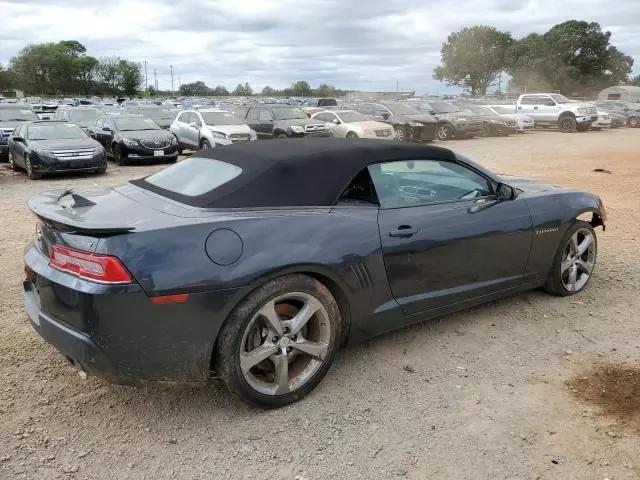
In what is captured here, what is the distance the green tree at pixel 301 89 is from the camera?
96.3 meters

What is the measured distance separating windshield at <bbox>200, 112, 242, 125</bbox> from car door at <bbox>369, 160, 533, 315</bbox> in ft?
44.9

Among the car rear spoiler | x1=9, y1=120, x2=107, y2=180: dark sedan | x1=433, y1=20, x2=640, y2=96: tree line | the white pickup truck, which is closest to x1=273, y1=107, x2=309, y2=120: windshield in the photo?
x1=9, y1=120, x2=107, y2=180: dark sedan

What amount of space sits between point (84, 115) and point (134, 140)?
5.30 m

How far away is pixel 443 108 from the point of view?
24.4 metres

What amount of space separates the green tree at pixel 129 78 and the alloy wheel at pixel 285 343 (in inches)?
4223

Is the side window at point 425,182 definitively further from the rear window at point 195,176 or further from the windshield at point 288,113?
the windshield at point 288,113

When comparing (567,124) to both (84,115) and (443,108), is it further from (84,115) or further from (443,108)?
(84,115)

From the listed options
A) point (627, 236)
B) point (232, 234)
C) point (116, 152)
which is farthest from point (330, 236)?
point (116, 152)

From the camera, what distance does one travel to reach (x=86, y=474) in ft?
8.45

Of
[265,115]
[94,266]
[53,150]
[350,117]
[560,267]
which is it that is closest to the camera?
[94,266]

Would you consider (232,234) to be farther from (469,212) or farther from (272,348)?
(469,212)

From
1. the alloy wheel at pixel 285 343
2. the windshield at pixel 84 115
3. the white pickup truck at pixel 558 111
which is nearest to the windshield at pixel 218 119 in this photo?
the windshield at pixel 84 115

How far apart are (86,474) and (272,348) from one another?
1057 millimetres

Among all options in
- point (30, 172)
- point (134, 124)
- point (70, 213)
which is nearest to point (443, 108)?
point (134, 124)
